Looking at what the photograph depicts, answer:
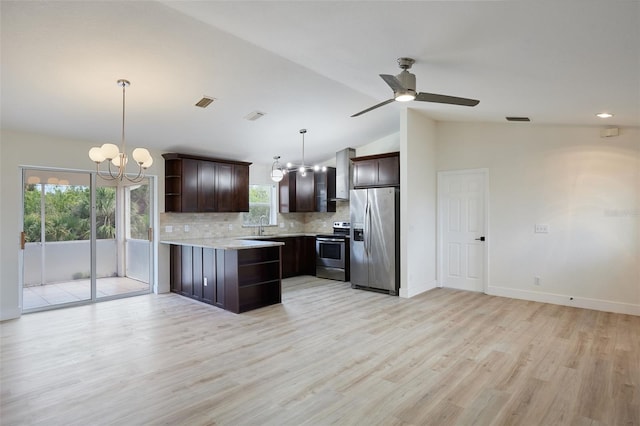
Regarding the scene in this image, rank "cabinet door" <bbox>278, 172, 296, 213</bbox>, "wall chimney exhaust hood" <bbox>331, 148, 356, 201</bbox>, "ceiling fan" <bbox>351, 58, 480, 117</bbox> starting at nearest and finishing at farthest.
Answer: "ceiling fan" <bbox>351, 58, 480, 117</bbox>
"wall chimney exhaust hood" <bbox>331, 148, 356, 201</bbox>
"cabinet door" <bbox>278, 172, 296, 213</bbox>

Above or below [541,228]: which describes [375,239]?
below

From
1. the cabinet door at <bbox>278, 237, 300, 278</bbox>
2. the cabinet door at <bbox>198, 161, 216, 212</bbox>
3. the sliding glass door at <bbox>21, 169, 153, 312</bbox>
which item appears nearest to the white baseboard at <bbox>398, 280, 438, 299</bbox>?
the cabinet door at <bbox>278, 237, 300, 278</bbox>

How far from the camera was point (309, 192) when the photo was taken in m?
7.95

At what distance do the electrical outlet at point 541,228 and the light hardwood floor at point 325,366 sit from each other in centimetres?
111

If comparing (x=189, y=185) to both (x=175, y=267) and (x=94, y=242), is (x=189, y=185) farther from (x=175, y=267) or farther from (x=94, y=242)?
(x=94, y=242)

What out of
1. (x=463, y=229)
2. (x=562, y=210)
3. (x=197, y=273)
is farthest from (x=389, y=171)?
(x=197, y=273)

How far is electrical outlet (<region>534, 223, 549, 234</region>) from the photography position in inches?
207

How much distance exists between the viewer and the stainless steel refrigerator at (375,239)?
586 cm

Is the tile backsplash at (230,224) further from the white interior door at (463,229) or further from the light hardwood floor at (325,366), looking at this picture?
the white interior door at (463,229)

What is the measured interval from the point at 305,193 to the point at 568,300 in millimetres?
5219

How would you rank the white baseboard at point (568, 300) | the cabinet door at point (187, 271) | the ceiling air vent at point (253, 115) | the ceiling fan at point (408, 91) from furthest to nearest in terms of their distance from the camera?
the cabinet door at point (187, 271) < the ceiling air vent at point (253, 115) < the white baseboard at point (568, 300) < the ceiling fan at point (408, 91)

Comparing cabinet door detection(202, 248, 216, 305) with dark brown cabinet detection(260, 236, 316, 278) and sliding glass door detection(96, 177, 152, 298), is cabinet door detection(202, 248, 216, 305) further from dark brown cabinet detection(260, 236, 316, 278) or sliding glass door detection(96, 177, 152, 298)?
dark brown cabinet detection(260, 236, 316, 278)

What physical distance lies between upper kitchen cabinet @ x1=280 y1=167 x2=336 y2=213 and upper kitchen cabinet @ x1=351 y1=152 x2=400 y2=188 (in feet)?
4.16

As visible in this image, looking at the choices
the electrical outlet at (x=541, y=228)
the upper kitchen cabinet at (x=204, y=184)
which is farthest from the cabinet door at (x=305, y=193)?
the electrical outlet at (x=541, y=228)
